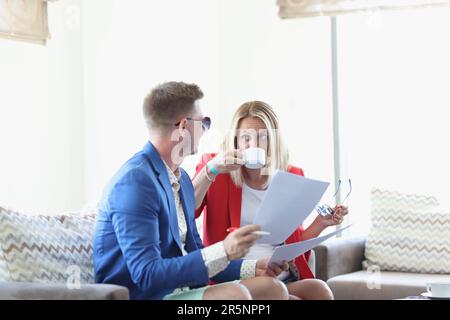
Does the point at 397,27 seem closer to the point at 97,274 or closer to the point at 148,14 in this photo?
the point at 148,14

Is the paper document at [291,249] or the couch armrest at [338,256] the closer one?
the paper document at [291,249]

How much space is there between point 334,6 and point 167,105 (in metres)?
2.34

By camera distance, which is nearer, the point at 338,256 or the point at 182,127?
the point at 182,127

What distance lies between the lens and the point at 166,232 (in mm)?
2262

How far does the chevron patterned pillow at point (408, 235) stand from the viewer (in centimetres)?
367

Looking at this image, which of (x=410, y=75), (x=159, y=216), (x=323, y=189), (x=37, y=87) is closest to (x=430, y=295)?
(x=323, y=189)

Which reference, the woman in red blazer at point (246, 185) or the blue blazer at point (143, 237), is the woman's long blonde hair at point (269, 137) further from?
the blue blazer at point (143, 237)

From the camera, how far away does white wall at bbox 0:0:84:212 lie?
430 centimetres

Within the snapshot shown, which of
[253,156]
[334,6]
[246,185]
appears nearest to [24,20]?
[334,6]

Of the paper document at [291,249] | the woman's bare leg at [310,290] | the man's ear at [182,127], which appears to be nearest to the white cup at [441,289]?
the woman's bare leg at [310,290]

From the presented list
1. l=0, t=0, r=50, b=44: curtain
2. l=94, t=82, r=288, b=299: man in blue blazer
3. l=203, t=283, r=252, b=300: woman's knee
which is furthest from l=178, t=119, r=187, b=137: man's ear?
l=0, t=0, r=50, b=44: curtain

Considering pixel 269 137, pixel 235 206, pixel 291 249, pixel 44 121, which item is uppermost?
pixel 44 121

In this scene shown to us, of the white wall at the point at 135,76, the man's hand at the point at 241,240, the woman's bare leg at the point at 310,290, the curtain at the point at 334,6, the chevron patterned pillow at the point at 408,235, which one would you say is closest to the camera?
the man's hand at the point at 241,240

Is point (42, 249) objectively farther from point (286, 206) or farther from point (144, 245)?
point (286, 206)
